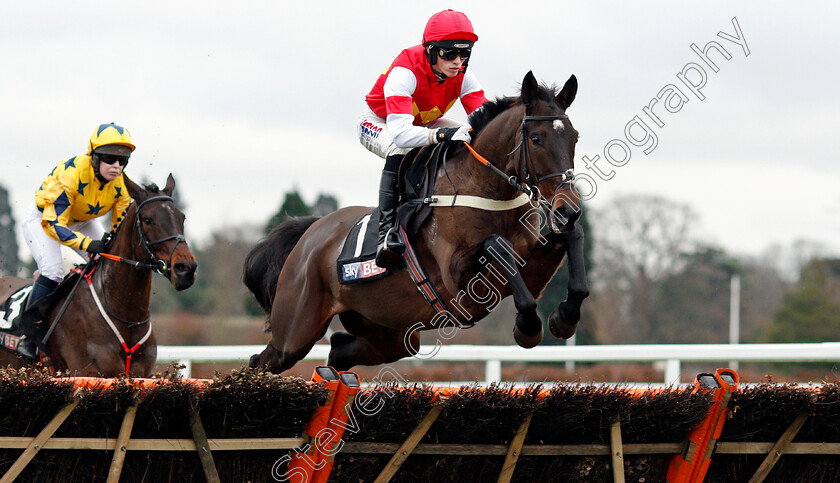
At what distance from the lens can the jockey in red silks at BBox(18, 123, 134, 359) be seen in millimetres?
5660

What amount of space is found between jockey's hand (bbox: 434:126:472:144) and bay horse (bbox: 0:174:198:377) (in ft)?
6.08


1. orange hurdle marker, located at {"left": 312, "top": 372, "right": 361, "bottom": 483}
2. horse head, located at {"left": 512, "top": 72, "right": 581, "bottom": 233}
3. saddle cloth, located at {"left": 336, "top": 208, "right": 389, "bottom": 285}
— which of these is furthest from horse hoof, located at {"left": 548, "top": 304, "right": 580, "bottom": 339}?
orange hurdle marker, located at {"left": 312, "top": 372, "right": 361, "bottom": 483}

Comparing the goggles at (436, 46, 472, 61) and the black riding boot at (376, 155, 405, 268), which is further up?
the goggles at (436, 46, 472, 61)

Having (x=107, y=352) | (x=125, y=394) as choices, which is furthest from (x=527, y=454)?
(x=107, y=352)

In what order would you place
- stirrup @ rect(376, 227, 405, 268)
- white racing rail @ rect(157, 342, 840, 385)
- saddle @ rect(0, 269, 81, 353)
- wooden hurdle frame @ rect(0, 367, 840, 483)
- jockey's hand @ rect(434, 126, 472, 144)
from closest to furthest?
wooden hurdle frame @ rect(0, 367, 840, 483)
jockey's hand @ rect(434, 126, 472, 144)
stirrup @ rect(376, 227, 405, 268)
saddle @ rect(0, 269, 81, 353)
white racing rail @ rect(157, 342, 840, 385)

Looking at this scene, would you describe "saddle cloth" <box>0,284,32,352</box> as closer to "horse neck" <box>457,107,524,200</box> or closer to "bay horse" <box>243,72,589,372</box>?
"bay horse" <box>243,72,589,372</box>

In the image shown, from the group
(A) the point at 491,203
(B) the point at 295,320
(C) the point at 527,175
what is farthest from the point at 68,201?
(C) the point at 527,175

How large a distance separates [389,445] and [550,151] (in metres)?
1.59

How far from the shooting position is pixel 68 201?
5.74 m

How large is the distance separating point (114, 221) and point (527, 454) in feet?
12.3

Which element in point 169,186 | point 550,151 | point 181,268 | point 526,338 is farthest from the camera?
point 169,186

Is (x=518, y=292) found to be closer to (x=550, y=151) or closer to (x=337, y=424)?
(x=550, y=151)

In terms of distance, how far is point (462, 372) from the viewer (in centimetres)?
1231

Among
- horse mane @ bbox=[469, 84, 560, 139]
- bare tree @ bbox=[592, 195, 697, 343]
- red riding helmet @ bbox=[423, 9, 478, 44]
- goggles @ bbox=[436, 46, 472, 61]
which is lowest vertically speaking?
bare tree @ bbox=[592, 195, 697, 343]
